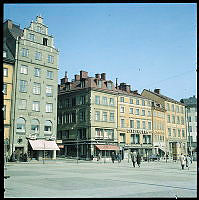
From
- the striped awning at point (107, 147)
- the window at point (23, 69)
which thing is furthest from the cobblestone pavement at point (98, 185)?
the striped awning at point (107, 147)

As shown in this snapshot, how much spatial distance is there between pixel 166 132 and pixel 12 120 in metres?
44.6

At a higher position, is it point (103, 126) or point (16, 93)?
point (16, 93)

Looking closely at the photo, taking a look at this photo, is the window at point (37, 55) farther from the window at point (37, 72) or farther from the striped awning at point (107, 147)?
the striped awning at point (107, 147)

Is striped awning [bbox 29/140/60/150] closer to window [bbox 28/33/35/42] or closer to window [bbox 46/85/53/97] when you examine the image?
window [bbox 46/85/53/97]

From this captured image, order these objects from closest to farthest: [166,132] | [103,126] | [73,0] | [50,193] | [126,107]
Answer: [73,0] → [50,193] → [103,126] → [126,107] → [166,132]

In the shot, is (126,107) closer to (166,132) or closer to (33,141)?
(166,132)

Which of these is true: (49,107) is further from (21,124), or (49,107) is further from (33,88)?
→ (21,124)

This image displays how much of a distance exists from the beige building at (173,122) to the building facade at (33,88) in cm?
3394

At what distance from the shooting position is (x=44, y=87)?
54.2m

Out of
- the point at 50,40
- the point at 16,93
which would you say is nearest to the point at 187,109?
the point at 50,40

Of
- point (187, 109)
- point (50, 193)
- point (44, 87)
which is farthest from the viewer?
point (187, 109)

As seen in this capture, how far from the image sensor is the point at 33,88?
52656mm

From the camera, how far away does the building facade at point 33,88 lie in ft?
164

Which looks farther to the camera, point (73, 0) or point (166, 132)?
point (166, 132)
